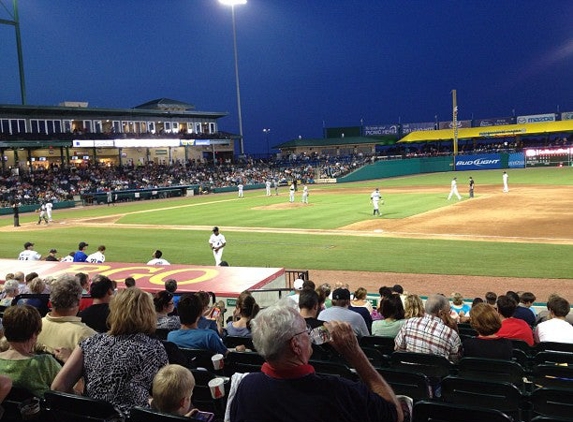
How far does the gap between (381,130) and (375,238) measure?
84252 mm

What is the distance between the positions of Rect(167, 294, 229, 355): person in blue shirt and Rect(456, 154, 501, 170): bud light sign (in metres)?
74.6

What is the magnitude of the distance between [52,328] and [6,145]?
57512mm

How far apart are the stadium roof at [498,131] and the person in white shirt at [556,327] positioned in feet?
271

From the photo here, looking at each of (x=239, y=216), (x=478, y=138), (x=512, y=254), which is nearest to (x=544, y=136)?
(x=478, y=138)

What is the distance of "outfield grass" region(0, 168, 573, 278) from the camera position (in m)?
18.2

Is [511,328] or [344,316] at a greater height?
[344,316]

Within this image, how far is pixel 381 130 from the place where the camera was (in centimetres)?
10512

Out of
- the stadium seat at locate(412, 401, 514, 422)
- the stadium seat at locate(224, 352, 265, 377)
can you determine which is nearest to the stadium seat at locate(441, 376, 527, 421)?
the stadium seat at locate(412, 401, 514, 422)

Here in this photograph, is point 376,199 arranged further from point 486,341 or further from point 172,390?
point 172,390

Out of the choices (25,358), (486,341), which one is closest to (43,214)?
(25,358)

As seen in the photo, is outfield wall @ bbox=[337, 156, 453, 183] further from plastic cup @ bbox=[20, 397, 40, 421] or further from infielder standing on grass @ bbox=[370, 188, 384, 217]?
plastic cup @ bbox=[20, 397, 40, 421]

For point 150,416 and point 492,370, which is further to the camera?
point 492,370

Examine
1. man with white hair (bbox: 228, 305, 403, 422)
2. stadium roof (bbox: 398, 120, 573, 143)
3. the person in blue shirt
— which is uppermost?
stadium roof (bbox: 398, 120, 573, 143)

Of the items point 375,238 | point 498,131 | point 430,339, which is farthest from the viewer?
point 498,131
